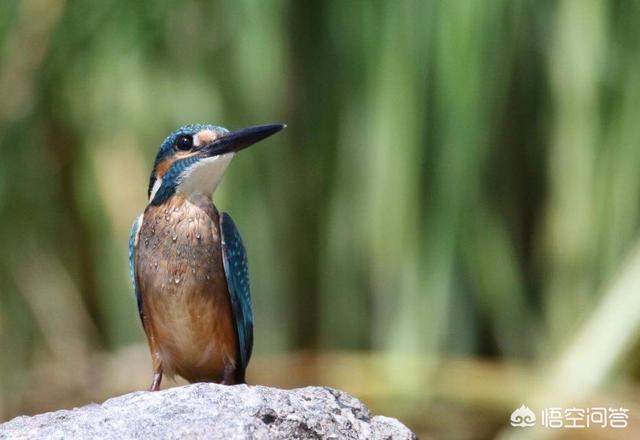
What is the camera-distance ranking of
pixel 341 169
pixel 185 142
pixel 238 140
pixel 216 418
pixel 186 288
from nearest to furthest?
pixel 216 418 < pixel 186 288 < pixel 238 140 < pixel 185 142 < pixel 341 169

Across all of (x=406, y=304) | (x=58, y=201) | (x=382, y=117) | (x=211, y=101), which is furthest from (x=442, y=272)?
(x=58, y=201)

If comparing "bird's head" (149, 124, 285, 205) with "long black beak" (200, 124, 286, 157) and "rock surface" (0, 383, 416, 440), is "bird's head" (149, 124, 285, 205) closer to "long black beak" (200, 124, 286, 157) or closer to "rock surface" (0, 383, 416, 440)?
"long black beak" (200, 124, 286, 157)

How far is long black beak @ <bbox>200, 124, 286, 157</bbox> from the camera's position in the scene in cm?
448

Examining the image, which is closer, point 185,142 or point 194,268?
A: point 194,268

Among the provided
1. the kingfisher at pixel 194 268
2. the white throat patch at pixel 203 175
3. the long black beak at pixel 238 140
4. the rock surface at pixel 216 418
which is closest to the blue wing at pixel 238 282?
the kingfisher at pixel 194 268

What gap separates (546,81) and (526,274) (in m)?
1.14

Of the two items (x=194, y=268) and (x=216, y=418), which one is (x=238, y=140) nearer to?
(x=194, y=268)

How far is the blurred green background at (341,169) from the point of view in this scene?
712 centimetres

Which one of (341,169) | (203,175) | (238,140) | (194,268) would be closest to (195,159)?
(203,175)

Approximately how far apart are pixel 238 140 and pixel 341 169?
285cm

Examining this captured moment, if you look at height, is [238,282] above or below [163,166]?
below

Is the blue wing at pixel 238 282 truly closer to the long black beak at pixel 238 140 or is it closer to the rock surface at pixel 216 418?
the long black beak at pixel 238 140

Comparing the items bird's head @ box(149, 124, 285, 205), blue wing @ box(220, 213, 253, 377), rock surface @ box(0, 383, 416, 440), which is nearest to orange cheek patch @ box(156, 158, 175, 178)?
bird's head @ box(149, 124, 285, 205)

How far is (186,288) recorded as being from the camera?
14.7 ft
